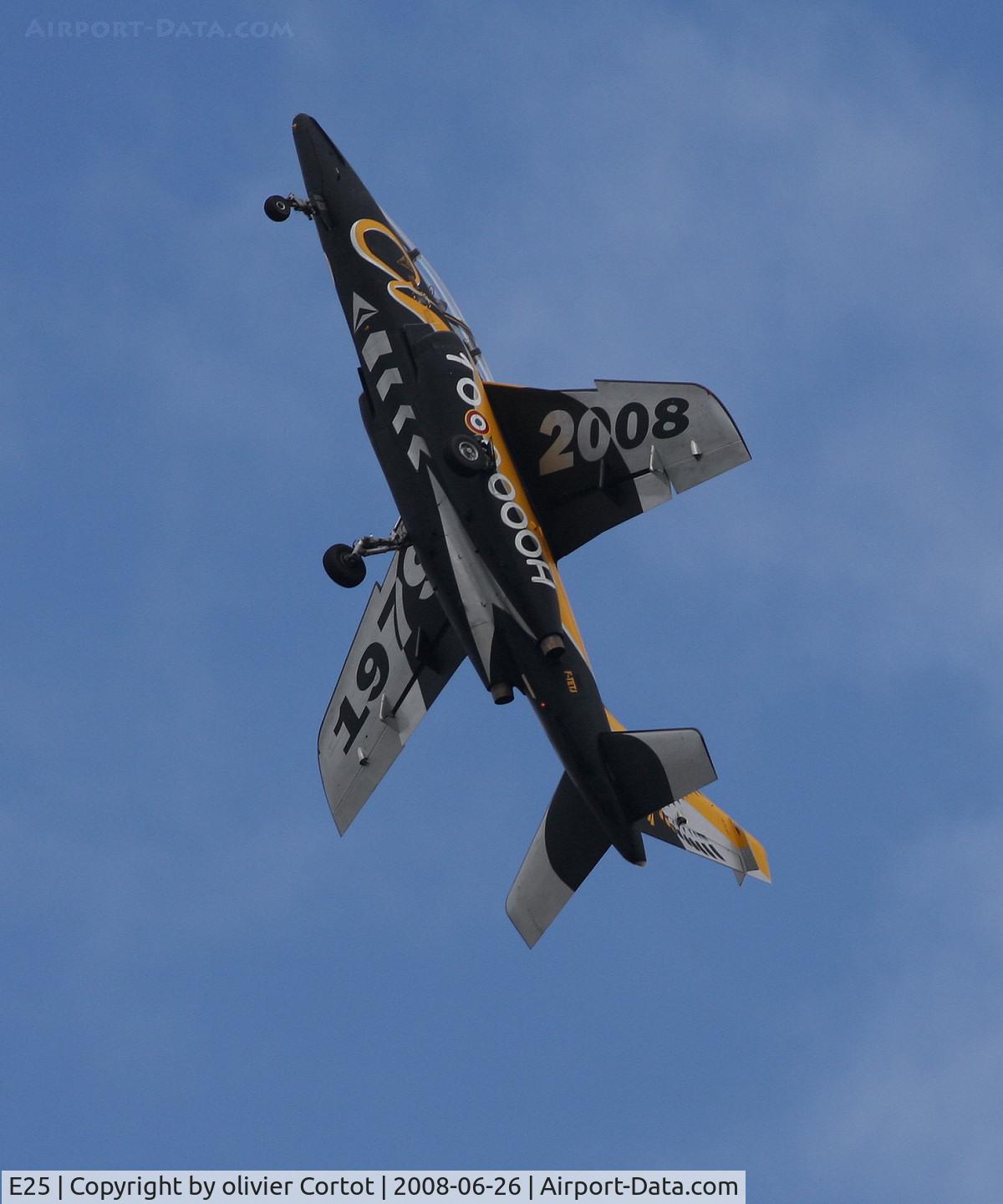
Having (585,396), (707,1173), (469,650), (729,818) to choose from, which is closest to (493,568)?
(469,650)

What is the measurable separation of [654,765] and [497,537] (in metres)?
4.52

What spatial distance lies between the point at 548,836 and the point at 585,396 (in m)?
7.44

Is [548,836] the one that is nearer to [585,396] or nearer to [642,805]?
[642,805]

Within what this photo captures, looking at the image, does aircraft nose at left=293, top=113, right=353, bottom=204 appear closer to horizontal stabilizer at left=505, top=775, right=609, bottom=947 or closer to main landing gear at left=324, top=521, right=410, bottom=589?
main landing gear at left=324, top=521, right=410, bottom=589

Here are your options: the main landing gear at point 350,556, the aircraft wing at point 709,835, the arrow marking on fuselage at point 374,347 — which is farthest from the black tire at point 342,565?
the aircraft wing at point 709,835

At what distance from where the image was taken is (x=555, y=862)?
3884 cm

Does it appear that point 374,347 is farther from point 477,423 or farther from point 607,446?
point 607,446

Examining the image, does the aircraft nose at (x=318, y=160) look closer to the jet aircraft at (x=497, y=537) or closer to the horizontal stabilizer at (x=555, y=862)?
the jet aircraft at (x=497, y=537)

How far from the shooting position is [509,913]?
39.1 metres

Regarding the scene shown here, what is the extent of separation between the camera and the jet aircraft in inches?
1458

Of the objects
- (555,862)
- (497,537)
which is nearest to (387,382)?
(497,537)

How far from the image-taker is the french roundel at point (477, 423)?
38.2 meters

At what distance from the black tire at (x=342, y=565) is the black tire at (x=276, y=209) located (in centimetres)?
684

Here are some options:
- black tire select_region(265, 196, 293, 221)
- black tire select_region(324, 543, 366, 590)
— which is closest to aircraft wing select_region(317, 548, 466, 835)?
→ black tire select_region(324, 543, 366, 590)
